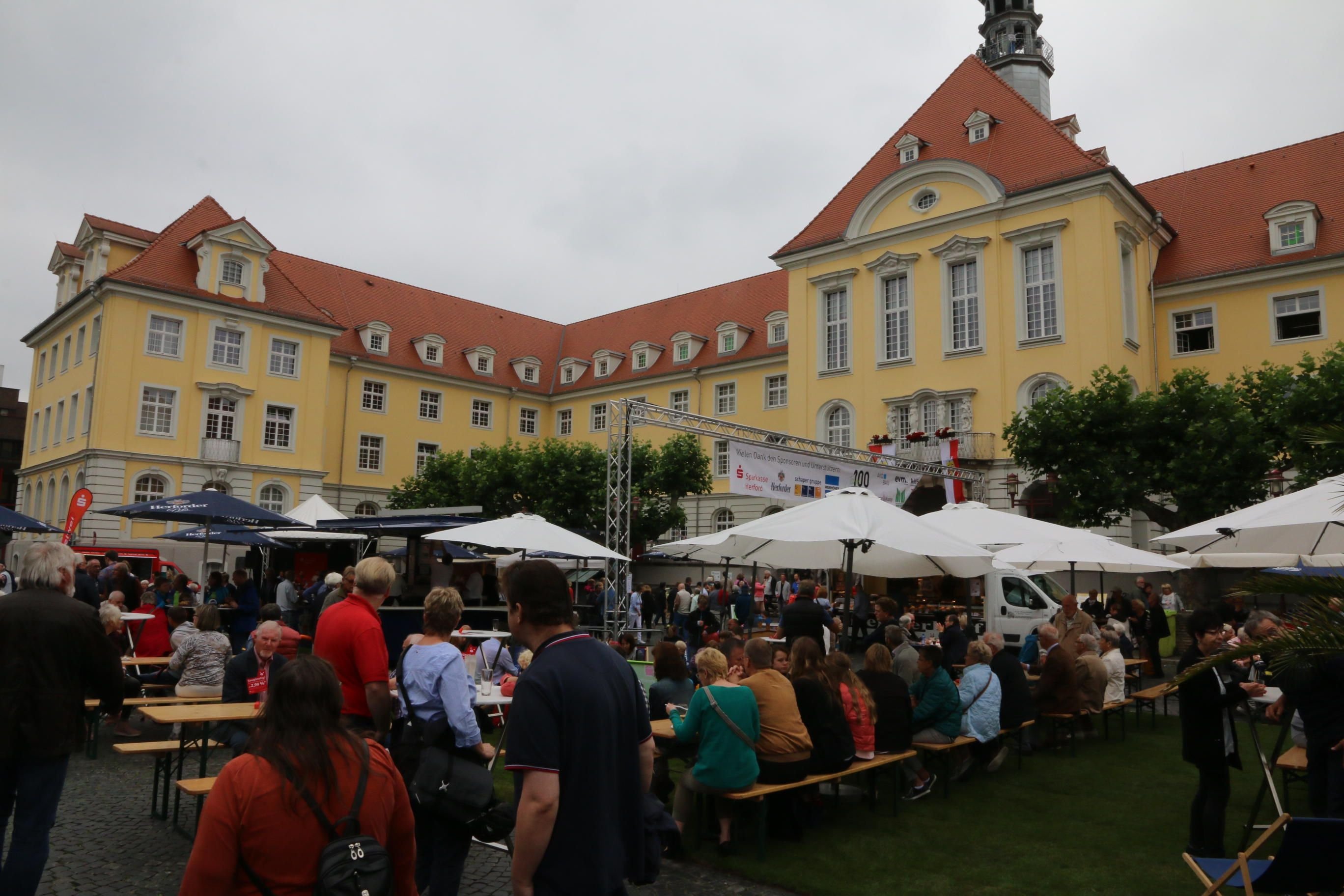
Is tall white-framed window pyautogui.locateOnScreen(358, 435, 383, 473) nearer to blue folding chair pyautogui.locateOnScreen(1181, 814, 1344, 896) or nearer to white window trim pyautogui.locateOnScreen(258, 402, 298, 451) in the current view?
white window trim pyautogui.locateOnScreen(258, 402, 298, 451)

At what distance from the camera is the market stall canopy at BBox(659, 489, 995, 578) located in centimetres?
985

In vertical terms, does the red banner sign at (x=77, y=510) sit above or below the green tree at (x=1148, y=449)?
below

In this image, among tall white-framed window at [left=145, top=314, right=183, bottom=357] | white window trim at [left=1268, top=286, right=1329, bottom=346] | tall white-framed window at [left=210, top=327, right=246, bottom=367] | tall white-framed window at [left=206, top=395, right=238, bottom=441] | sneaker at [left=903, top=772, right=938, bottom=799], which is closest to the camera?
sneaker at [left=903, top=772, right=938, bottom=799]

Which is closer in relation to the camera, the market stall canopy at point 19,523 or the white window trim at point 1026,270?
the market stall canopy at point 19,523

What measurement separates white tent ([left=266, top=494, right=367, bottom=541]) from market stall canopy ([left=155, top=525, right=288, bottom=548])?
37 centimetres

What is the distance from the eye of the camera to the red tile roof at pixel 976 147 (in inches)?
1217

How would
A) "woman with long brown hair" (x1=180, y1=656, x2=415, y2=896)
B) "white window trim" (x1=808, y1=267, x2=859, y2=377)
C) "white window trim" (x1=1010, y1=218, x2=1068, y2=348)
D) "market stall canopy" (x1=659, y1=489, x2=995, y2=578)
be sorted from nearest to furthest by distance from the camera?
"woman with long brown hair" (x1=180, y1=656, x2=415, y2=896) < "market stall canopy" (x1=659, y1=489, x2=995, y2=578) < "white window trim" (x1=1010, y1=218, x2=1068, y2=348) < "white window trim" (x1=808, y1=267, x2=859, y2=377)

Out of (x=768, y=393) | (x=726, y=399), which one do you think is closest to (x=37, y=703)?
(x=768, y=393)

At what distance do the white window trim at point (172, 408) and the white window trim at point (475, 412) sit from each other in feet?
47.2

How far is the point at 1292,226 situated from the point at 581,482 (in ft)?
84.7

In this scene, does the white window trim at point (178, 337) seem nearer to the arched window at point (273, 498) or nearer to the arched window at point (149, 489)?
the arched window at point (149, 489)

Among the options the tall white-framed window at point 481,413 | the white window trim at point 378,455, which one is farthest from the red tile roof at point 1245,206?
the white window trim at point 378,455

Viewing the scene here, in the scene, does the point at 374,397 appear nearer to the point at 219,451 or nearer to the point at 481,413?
the point at 481,413

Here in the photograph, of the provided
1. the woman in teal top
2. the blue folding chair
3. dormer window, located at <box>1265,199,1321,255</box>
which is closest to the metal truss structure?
the woman in teal top
